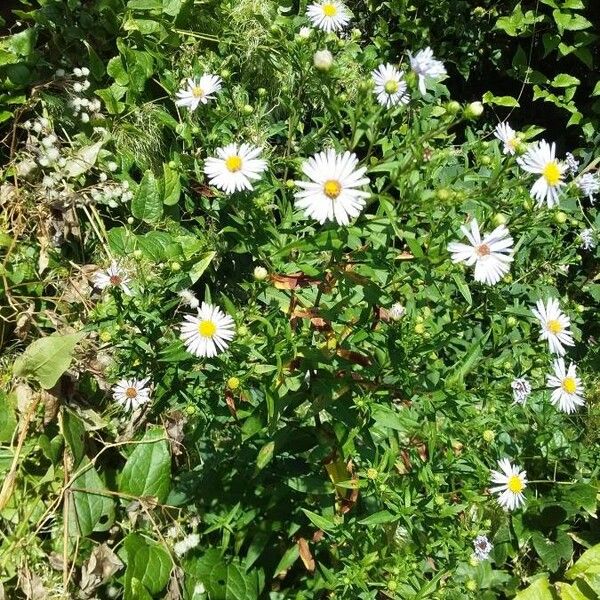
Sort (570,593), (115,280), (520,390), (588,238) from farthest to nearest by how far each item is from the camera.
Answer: (588,238), (570,593), (520,390), (115,280)

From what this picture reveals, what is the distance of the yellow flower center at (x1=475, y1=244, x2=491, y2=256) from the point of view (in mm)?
1490

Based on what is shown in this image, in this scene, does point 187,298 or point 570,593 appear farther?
point 570,593

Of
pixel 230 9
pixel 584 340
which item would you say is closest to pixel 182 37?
pixel 230 9

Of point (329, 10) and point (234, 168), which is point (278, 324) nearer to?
point (234, 168)

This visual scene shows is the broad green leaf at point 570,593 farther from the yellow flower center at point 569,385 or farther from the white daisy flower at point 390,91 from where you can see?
the white daisy flower at point 390,91

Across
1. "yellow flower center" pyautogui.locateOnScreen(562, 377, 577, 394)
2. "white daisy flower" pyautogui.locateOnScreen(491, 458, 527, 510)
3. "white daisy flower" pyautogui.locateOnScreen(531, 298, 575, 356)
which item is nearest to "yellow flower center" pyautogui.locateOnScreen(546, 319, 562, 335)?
"white daisy flower" pyautogui.locateOnScreen(531, 298, 575, 356)

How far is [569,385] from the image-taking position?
1851 millimetres

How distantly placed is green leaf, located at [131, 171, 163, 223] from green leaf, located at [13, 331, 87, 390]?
0.53 m

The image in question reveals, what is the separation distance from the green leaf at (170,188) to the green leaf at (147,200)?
0.03 m

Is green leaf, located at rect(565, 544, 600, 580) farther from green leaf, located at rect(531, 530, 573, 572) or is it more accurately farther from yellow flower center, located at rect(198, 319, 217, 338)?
yellow flower center, located at rect(198, 319, 217, 338)

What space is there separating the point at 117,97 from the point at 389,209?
143 centimetres

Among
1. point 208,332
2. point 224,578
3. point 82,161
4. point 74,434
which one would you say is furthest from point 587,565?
point 82,161

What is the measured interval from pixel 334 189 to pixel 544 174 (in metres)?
0.52

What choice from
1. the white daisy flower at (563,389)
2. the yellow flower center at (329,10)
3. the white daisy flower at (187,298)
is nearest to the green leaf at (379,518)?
the white daisy flower at (563,389)
